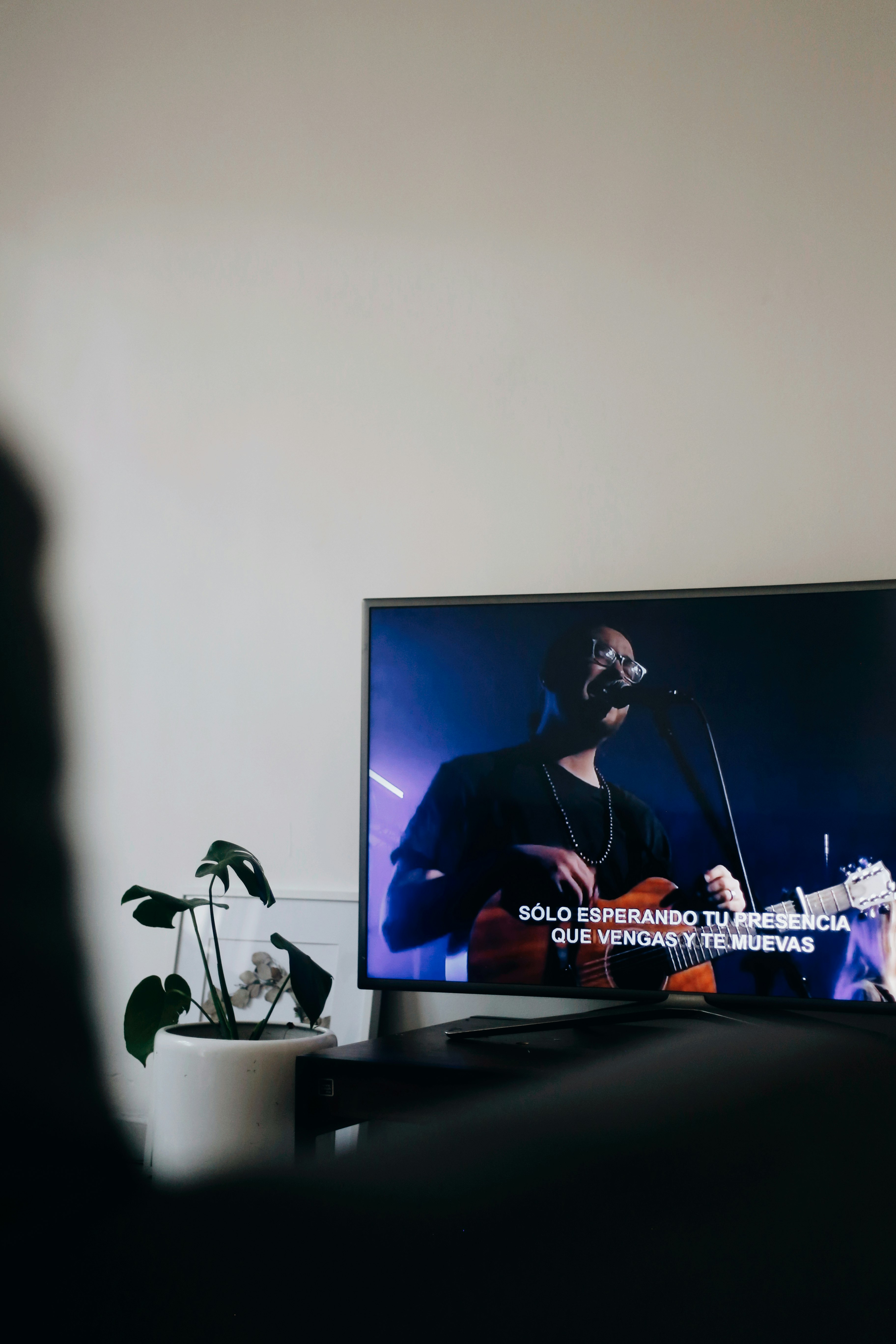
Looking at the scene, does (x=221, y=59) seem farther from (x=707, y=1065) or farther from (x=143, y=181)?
(x=707, y=1065)

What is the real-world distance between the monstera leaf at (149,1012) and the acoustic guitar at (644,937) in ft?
1.40

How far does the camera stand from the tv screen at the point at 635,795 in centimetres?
143

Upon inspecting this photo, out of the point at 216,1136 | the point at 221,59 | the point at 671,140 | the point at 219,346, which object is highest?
the point at 221,59

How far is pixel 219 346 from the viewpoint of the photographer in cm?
217

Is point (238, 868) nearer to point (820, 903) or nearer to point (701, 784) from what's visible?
point (701, 784)

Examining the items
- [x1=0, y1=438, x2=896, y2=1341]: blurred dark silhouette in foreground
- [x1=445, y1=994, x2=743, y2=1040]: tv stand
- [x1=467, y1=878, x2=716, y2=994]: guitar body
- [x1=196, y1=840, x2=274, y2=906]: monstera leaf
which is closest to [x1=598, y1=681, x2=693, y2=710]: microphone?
[x1=467, y1=878, x2=716, y2=994]: guitar body

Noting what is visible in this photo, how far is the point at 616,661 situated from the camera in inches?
61.0

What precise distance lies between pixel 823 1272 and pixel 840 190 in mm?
2019

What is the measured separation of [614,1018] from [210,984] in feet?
1.90

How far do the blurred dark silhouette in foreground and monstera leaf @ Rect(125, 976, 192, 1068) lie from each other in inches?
57.6

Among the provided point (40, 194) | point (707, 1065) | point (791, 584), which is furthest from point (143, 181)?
point (707, 1065)

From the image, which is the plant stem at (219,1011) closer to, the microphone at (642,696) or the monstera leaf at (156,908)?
the monstera leaf at (156,908)

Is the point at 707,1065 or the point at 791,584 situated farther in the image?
the point at 791,584

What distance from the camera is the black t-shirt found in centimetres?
150
